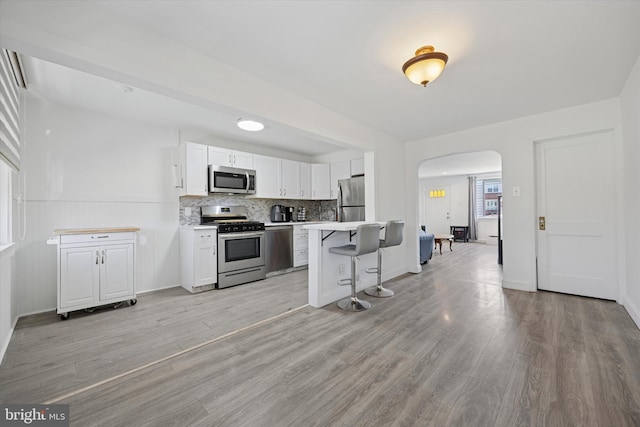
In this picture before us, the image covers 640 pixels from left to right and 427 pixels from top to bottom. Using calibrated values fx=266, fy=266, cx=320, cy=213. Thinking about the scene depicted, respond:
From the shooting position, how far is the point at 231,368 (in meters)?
1.96

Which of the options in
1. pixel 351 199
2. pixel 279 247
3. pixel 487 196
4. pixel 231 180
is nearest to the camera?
pixel 231 180


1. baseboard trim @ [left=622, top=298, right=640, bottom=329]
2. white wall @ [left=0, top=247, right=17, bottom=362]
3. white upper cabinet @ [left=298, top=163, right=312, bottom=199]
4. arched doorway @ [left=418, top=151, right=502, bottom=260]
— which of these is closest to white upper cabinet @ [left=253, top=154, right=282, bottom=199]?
white upper cabinet @ [left=298, top=163, right=312, bottom=199]

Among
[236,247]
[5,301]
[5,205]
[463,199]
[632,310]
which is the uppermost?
[463,199]

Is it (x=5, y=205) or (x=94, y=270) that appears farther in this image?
(x=94, y=270)

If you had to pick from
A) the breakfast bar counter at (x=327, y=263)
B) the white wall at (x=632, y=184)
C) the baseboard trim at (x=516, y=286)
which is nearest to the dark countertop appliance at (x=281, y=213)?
the breakfast bar counter at (x=327, y=263)

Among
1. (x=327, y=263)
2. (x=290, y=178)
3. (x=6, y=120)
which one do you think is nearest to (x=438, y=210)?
(x=290, y=178)

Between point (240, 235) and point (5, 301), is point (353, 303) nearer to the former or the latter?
point (240, 235)

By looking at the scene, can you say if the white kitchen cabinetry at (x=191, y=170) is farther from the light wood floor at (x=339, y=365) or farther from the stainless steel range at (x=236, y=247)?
the light wood floor at (x=339, y=365)

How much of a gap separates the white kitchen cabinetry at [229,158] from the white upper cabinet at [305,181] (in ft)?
4.10

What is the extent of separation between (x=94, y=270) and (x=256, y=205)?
2.74 metres

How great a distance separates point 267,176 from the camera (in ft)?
16.6

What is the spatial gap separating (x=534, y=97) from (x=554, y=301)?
245cm

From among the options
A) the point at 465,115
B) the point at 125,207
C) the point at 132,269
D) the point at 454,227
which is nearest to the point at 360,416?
the point at 132,269

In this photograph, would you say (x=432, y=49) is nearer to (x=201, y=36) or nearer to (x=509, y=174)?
(x=201, y=36)
